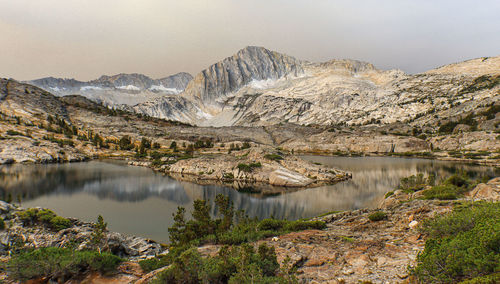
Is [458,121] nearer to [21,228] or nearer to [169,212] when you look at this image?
[169,212]

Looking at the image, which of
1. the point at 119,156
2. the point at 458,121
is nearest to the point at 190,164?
the point at 119,156

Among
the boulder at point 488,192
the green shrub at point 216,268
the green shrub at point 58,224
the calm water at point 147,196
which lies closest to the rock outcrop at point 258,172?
the calm water at point 147,196

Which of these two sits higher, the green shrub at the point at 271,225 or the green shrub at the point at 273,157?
the green shrub at the point at 273,157

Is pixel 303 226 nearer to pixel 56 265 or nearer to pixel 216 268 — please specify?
pixel 216 268

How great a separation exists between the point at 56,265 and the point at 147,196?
117 feet

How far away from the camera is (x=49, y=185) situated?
173ft

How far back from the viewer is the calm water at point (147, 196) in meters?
35.3

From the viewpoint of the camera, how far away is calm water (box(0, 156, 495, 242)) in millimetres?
35294

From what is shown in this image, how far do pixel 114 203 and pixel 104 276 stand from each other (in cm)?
3253

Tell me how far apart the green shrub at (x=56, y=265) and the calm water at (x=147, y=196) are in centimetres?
1592

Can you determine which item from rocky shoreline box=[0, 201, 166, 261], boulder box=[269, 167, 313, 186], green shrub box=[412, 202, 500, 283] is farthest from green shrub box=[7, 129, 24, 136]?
green shrub box=[412, 202, 500, 283]

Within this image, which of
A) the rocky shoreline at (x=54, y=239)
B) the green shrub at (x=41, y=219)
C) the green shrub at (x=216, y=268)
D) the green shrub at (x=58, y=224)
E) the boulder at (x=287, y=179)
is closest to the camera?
the green shrub at (x=216, y=268)

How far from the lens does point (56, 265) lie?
12.0 m

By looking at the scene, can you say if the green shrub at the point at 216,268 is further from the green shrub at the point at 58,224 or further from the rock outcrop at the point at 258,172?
the rock outcrop at the point at 258,172
